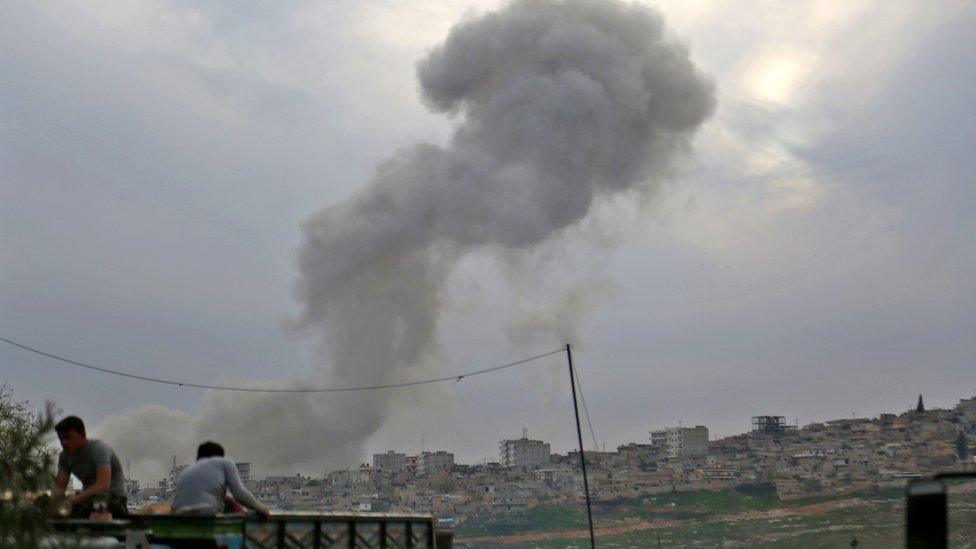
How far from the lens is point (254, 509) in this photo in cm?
985

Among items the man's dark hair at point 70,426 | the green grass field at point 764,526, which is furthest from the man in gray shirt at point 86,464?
the green grass field at point 764,526

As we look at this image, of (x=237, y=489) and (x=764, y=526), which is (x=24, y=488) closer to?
(x=237, y=489)

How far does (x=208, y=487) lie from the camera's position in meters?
10.2

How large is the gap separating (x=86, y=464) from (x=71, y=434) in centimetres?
29

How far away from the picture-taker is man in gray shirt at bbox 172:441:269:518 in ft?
33.2

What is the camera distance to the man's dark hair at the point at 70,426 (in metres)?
10.1

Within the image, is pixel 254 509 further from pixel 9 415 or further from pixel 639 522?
pixel 639 522

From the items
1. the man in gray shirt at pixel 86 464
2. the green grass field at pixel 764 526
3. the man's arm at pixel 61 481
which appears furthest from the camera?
the green grass field at pixel 764 526

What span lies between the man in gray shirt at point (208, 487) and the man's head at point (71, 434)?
856 mm

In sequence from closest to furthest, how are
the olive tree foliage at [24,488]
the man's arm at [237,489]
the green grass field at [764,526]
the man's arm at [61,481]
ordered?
the olive tree foliage at [24,488]
the man's arm at [61,481]
the man's arm at [237,489]
the green grass field at [764,526]

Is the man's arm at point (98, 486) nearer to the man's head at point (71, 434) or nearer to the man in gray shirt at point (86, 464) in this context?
the man in gray shirt at point (86, 464)

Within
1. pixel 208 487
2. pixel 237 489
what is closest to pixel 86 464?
pixel 208 487

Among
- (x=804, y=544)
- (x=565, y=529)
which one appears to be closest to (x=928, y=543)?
(x=804, y=544)

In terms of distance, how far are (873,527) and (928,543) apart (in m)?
171
